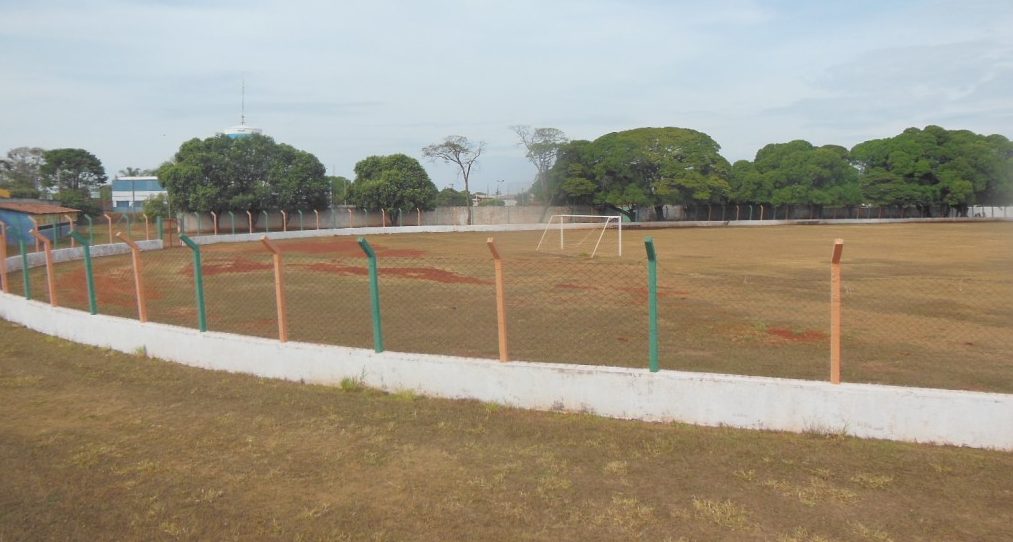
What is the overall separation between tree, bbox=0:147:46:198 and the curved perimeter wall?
62.6m

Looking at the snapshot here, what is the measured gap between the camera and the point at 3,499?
4305 mm

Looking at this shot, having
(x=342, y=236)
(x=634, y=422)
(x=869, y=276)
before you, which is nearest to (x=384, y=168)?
(x=342, y=236)

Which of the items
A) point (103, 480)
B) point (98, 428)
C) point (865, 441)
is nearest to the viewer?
point (103, 480)

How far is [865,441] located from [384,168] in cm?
4900

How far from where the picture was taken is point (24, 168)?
6138 cm

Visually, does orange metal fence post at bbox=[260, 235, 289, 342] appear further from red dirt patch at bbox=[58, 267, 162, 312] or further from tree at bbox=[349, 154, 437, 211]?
tree at bbox=[349, 154, 437, 211]

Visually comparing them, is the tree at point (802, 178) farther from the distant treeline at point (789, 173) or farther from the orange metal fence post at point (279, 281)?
the orange metal fence post at point (279, 281)

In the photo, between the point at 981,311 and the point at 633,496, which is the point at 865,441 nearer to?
the point at 633,496

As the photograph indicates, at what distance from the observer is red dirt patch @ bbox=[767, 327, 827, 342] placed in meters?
9.75

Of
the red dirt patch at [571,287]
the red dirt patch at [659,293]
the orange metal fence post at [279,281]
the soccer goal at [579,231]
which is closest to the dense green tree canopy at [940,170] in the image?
the soccer goal at [579,231]

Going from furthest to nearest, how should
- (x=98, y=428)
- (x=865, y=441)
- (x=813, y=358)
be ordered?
(x=813, y=358)
(x=98, y=428)
(x=865, y=441)

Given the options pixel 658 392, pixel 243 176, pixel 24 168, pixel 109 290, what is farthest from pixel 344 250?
pixel 24 168

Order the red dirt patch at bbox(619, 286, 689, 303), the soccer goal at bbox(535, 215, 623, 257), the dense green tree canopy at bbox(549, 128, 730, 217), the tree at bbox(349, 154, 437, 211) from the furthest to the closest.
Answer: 1. the dense green tree canopy at bbox(549, 128, 730, 217)
2. the tree at bbox(349, 154, 437, 211)
3. the soccer goal at bbox(535, 215, 623, 257)
4. the red dirt patch at bbox(619, 286, 689, 303)

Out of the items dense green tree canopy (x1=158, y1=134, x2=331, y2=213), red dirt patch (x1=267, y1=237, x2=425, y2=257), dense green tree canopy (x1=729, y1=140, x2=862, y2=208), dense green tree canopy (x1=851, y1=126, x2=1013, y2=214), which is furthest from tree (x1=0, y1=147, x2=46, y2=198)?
dense green tree canopy (x1=851, y1=126, x2=1013, y2=214)
